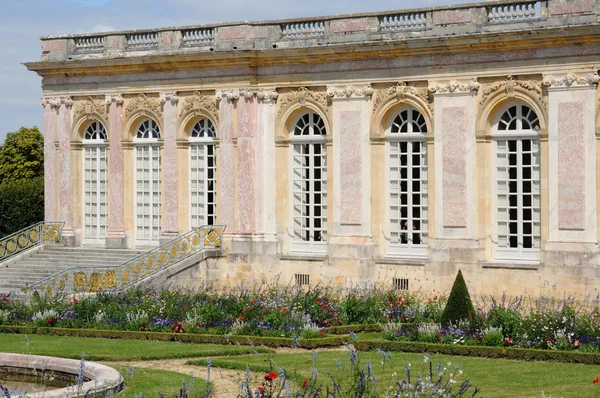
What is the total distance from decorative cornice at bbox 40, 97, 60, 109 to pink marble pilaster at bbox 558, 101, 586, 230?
13950mm

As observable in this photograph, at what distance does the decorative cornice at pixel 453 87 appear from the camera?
86.6 feet

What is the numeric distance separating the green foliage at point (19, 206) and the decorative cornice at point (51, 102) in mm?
6230

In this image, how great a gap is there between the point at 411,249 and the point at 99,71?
32.1 ft

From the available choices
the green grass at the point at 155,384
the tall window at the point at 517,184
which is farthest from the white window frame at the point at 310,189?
the green grass at the point at 155,384

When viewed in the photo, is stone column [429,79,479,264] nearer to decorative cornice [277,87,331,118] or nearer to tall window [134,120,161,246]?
decorative cornice [277,87,331,118]

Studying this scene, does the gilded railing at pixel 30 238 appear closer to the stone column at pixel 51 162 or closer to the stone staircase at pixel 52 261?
the stone staircase at pixel 52 261

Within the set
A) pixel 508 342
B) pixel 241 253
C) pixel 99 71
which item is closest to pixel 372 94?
pixel 241 253

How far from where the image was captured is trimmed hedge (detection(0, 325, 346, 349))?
65.0 ft

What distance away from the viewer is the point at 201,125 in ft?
101

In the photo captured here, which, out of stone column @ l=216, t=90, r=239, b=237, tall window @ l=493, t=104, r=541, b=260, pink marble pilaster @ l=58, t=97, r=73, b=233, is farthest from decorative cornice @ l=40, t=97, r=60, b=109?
tall window @ l=493, t=104, r=541, b=260

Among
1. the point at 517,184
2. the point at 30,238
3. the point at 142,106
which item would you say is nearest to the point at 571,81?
the point at 517,184

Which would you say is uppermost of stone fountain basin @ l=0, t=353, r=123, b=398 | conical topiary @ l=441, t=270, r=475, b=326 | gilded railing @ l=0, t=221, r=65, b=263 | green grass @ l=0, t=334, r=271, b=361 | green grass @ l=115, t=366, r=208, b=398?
gilded railing @ l=0, t=221, r=65, b=263

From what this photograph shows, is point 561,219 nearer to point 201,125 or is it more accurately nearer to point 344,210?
point 344,210

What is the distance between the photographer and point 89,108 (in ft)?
105
